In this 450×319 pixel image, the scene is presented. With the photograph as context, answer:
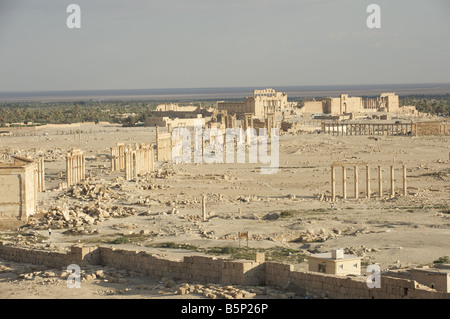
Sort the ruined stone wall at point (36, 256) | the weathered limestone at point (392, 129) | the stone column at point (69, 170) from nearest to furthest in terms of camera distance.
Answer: the ruined stone wall at point (36, 256) < the stone column at point (69, 170) < the weathered limestone at point (392, 129)

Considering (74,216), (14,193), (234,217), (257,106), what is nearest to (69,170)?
(74,216)

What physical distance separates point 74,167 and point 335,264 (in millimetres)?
19385

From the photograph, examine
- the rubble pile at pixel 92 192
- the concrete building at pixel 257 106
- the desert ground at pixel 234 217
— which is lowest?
the desert ground at pixel 234 217

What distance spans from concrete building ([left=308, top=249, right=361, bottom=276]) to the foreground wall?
1.04 metres

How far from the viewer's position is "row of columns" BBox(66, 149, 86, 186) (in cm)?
3253

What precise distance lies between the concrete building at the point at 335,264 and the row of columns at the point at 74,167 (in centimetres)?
1794

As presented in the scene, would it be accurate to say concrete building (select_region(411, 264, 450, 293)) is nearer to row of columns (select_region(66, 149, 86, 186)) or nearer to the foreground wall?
the foreground wall

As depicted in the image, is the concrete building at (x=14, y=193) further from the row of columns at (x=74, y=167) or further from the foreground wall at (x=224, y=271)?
the row of columns at (x=74, y=167)

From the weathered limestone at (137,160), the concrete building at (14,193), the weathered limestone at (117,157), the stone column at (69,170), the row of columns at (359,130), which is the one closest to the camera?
the concrete building at (14,193)

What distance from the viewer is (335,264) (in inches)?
Answer: 616

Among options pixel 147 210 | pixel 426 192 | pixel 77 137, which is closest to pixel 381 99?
pixel 77 137

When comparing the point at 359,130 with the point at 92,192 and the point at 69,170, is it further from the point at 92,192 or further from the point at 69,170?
the point at 92,192

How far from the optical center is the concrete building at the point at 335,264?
15.7 meters

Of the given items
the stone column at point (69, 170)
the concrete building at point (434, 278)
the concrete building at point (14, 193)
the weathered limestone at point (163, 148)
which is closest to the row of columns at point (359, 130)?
the weathered limestone at point (163, 148)
